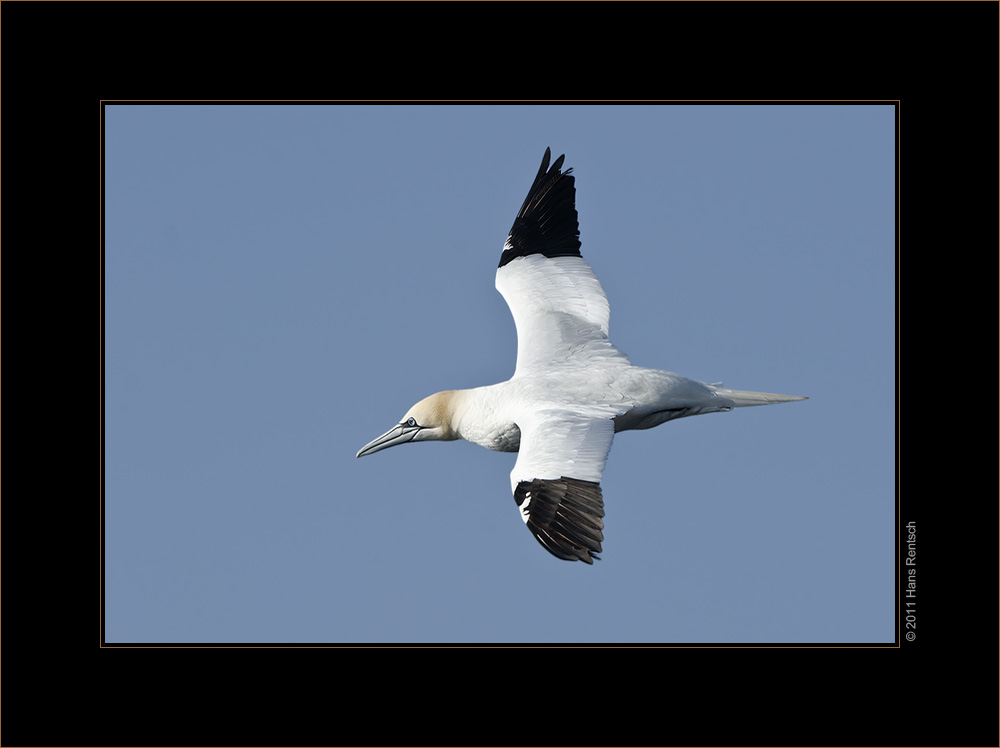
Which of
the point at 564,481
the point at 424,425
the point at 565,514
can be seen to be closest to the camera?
the point at 565,514

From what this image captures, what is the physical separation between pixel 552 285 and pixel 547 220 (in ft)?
3.91

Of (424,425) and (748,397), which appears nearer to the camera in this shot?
(748,397)

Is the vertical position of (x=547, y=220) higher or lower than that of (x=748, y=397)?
higher

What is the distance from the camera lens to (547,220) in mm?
14312

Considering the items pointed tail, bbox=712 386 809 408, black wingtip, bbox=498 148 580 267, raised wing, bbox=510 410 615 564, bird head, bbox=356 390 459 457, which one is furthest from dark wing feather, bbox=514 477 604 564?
black wingtip, bbox=498 148 580 267

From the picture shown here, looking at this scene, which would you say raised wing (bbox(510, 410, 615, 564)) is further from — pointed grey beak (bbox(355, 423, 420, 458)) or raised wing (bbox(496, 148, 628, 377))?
pointed grey beak (bbox(355, 423, 420, 458))

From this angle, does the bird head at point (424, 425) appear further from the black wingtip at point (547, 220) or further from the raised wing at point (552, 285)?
the black wingtip at point (547, 220)

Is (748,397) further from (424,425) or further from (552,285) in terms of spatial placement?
(424,425)

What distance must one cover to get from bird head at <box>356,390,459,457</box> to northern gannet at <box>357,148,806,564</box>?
0.01 m

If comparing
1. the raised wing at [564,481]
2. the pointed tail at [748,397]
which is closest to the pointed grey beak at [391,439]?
the raised wing at [564,481]

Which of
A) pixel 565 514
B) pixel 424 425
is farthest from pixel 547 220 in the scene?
pixel 565 514

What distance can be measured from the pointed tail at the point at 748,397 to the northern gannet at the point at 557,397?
0.01 meters

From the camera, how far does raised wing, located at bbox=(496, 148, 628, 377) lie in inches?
496

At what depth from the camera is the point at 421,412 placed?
12617 mm
